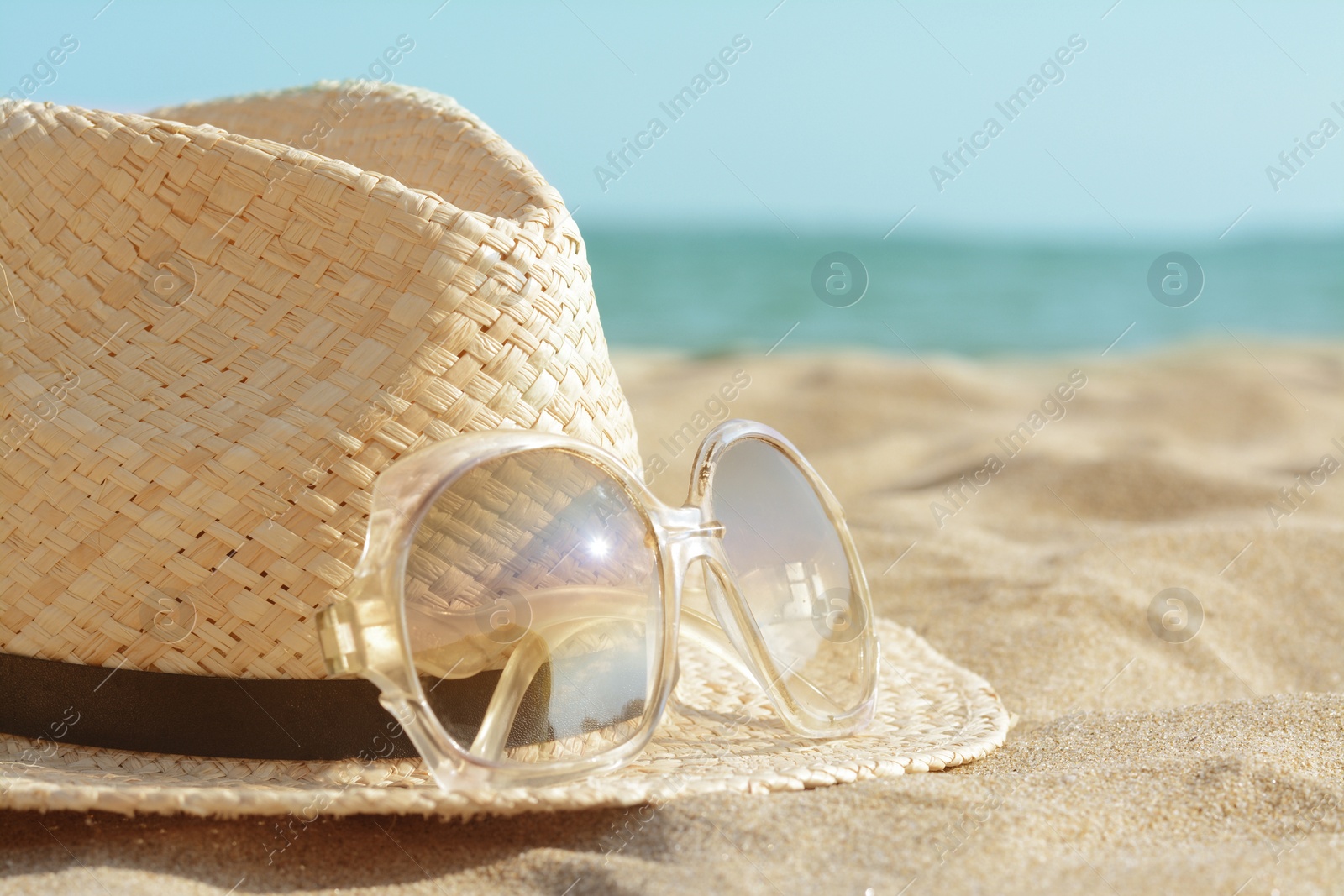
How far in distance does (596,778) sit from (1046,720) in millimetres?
957

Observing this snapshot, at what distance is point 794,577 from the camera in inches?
60.0

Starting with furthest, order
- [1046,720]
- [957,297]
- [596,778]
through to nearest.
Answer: [957,297] → [1046,720] → [596,778]

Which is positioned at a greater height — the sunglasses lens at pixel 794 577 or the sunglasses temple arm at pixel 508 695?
the sunglasses lens at pixel 794 577

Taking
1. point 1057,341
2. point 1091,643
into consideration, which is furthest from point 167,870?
point 1057,341

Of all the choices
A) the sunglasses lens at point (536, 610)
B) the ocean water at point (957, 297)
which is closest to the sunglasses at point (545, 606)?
the sunglasses lens at point (536, 610)

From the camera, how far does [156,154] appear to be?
1.26 metres

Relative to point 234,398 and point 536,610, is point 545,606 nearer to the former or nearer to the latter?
point 536,610

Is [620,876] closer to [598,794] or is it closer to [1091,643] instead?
[598,794]

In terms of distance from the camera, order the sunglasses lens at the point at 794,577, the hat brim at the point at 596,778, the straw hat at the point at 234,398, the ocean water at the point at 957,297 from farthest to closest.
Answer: the ocean water at the point at 957,297, the sunglasses lens at the point at 794,577, the straw hat at the point at 234,398, the hat brim at the point at 596,778

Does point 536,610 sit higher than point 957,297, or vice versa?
point 957,297

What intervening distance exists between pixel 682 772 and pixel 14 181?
1.09m

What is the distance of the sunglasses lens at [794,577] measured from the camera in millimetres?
1443

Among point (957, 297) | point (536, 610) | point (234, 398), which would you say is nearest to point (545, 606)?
point (536, 610)

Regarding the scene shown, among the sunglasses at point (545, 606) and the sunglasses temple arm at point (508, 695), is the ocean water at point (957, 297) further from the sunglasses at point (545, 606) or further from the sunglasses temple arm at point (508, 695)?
the sunglasses temple arm at point (508, 695)
